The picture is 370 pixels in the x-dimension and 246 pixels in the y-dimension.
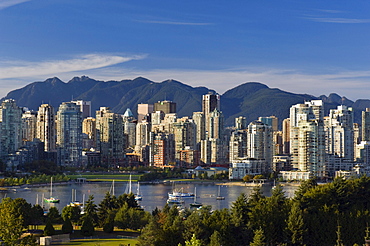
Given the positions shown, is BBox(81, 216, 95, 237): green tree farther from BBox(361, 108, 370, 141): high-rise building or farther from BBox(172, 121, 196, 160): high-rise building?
BBox(361, 108, 370, 141): high-rise building

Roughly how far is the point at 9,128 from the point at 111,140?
1345cm

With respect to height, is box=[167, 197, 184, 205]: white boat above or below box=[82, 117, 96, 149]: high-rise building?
below

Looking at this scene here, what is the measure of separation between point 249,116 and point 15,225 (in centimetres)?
14834

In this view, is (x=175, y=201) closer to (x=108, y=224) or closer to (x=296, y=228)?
(x=108, y=224)

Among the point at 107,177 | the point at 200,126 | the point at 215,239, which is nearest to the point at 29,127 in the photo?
the point at 200,126

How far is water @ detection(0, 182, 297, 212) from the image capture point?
123 ft

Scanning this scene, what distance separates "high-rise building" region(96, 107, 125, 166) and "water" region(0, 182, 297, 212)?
2120 cm

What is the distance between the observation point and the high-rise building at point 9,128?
6588 cm

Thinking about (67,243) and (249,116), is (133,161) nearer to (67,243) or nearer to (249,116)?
(67,243)

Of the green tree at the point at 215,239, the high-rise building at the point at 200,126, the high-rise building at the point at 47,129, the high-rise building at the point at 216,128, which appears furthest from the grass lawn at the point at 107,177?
the green tree at the point at 215,239

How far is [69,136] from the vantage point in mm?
71188

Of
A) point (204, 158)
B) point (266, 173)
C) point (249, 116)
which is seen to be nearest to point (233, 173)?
point (266, 173)

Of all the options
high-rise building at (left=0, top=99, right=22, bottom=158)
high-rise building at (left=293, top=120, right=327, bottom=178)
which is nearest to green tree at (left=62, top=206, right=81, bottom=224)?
high-rise building at (left=293, top=120, right=327, bottom=178)

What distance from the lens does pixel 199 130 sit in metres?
94.6
